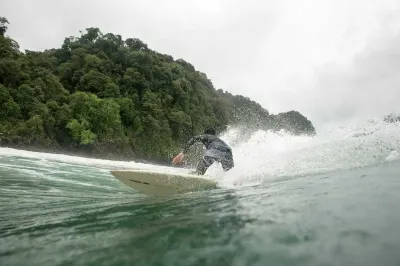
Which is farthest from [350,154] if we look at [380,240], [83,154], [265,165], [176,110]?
[176,110]

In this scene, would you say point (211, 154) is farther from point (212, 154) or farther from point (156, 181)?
point (156, 181)

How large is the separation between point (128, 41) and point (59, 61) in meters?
11.7

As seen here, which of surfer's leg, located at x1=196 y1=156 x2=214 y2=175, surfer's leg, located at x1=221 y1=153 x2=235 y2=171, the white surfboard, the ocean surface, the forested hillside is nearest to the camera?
the ocean surface

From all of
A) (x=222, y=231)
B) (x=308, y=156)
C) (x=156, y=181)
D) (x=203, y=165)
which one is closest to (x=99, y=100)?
(x=308, y=156)

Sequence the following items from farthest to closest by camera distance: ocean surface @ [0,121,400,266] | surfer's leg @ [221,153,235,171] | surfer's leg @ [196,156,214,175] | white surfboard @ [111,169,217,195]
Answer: surfer's leg @ [221,153,235,171] → surfer's leg @ [196,156,214,175] → white surfboard @ [111,169,217,195] → ocean surface @ [0,121,400,266]

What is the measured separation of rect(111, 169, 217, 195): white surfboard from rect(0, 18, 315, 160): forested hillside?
86.9 feet

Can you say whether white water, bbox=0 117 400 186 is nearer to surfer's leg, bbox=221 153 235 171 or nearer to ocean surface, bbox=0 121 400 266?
surfer's leg, bbox=221 153 235 171

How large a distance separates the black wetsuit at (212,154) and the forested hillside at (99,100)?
86.7 ft

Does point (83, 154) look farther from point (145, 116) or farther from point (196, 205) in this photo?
point (196, 205)

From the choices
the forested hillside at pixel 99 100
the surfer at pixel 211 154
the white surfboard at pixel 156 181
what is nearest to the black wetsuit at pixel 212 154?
the surfer at pixel 211 154

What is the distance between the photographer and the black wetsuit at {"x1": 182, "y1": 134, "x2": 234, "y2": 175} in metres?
8.04

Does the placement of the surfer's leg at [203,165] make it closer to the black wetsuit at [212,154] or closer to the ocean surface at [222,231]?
the black wetsuit at [212,154]

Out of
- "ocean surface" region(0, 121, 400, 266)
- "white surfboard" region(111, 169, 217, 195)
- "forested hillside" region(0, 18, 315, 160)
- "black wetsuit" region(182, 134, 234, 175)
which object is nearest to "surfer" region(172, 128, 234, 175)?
"black wetsuit" region(182, 134, 234, 175)

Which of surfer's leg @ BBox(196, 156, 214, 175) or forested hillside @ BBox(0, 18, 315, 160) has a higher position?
forested hillside @ BBox(0, 18, 315, 160)
